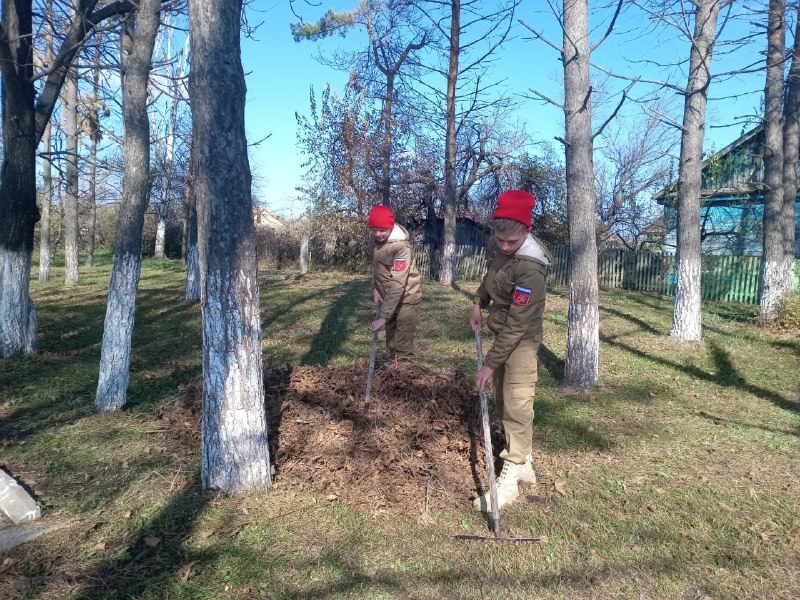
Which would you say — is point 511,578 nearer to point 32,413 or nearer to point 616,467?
point 616,467

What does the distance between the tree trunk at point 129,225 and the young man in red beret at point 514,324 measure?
3.52 m

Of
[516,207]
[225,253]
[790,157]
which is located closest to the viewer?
[225,253]

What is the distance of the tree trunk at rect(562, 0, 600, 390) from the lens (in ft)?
21.5

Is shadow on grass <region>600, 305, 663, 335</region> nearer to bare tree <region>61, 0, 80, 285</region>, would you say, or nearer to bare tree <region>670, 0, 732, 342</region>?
bare tree <region>670, 0, 732, 342</region>

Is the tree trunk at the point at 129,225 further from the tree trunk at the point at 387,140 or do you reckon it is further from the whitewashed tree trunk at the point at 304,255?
the tree trunk at the point at 387,140

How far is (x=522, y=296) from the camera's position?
3.68 metres

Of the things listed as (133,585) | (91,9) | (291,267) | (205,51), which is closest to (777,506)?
(133,585)

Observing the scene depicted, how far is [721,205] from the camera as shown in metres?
20.1

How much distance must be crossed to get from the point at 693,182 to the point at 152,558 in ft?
30.5

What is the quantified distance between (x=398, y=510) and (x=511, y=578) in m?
0.92

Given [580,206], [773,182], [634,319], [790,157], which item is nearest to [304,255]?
[634,319]

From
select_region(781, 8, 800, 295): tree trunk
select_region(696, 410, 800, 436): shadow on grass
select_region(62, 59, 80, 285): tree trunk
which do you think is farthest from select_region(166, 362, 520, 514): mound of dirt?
select_region(62, 59, 80, 285): tree trunk

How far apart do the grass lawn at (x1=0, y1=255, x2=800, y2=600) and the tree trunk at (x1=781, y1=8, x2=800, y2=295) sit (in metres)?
4.80

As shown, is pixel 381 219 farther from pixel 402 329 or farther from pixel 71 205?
pixel 71 205
